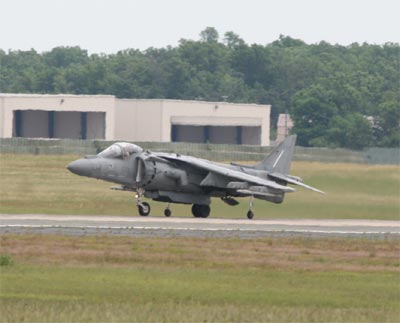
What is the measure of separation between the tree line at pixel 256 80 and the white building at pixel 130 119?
10017mm

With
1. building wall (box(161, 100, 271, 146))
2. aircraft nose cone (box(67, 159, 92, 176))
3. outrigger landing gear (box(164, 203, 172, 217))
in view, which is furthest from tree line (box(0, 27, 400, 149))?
aircraft nose cone (box(67, 159, 92, 176))

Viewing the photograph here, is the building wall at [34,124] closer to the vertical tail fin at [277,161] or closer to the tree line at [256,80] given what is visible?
the tree line at [256,80]

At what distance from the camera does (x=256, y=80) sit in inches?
5064

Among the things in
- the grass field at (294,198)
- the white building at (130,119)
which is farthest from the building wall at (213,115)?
the grass field at (294,198)

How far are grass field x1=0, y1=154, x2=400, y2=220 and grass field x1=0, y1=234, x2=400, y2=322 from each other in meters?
12.2

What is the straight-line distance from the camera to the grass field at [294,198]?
42812mm

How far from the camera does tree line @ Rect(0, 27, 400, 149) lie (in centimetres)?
10406

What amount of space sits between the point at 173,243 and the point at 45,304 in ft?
34.8

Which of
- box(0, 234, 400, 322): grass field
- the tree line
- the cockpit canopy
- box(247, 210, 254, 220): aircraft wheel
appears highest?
the tree line

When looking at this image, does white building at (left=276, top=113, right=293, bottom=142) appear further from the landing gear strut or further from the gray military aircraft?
the landing gear strut

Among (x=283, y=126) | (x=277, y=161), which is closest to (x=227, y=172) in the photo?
(x=277, y=161)

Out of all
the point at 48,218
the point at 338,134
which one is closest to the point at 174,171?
the point at 48,218

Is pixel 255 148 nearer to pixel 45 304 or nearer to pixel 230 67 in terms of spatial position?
pixel 45 304

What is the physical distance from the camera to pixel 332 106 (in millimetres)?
104562
